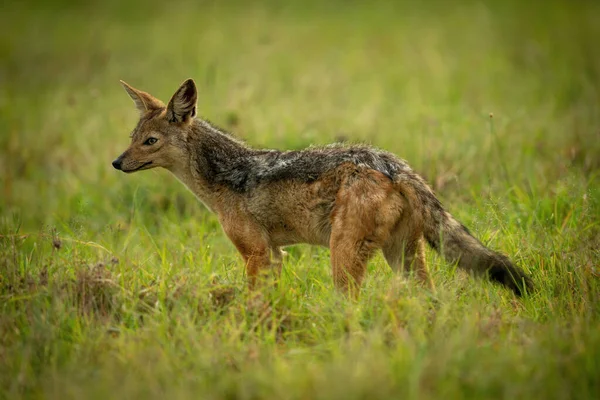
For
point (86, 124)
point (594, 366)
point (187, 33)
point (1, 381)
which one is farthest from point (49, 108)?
point (594, 366)

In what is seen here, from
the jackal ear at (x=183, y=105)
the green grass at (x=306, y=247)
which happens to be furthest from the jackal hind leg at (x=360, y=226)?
the jackal ear at (x=183, y=105)

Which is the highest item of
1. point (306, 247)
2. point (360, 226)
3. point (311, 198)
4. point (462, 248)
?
point (311, 198)

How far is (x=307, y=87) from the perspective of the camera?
14.6m

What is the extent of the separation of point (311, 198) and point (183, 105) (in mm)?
1680

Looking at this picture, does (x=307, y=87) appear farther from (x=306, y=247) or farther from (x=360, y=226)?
(x=360, y=226)

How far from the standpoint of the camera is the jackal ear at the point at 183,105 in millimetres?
7008

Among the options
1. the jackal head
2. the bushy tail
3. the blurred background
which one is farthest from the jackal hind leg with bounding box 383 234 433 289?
the jackal head

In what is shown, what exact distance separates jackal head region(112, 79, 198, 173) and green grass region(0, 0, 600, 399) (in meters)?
0.74

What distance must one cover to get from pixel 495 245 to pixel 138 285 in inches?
128

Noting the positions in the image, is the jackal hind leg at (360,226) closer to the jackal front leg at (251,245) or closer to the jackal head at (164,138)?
the jackal front leg at (251,245)

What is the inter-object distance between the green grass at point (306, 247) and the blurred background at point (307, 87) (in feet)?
0.20

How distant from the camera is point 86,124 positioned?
12.7 metres

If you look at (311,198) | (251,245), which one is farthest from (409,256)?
(251,245)

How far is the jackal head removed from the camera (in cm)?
705
